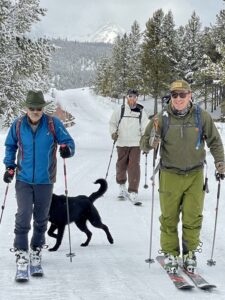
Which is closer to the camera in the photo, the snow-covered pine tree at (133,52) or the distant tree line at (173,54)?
the distant tree line at (173,54)

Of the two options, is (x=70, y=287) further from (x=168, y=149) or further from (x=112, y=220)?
(x=112, y=220)

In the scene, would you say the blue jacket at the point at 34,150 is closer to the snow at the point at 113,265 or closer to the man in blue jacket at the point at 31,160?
the man in blue jacket at the point at 31,160

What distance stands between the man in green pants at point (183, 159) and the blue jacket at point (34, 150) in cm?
103

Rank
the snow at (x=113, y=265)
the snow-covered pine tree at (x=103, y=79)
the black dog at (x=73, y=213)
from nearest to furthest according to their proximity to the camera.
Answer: the snow at (x=113, y=265) < the black dog at (x=73, y=213) < the snow-covered pine tree at (x=103, y=79)

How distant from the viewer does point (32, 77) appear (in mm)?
25797

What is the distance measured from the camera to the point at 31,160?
482cm

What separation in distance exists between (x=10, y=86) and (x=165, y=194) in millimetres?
20778

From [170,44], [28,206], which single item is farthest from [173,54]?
[28,206]

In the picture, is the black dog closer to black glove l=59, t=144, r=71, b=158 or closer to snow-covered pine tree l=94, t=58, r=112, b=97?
black glove l=59, t=144, r=71, b=158

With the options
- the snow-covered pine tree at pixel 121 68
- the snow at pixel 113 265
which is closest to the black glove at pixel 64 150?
the snow at pixel 113 265

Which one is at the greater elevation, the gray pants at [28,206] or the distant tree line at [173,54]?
the distant tree line at [173,54]

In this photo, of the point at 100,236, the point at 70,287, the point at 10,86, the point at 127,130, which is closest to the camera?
the point at 70,287

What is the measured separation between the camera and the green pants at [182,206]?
16.3ft

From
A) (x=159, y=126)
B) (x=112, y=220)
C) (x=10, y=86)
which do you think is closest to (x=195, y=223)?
(x=159, y=126)
